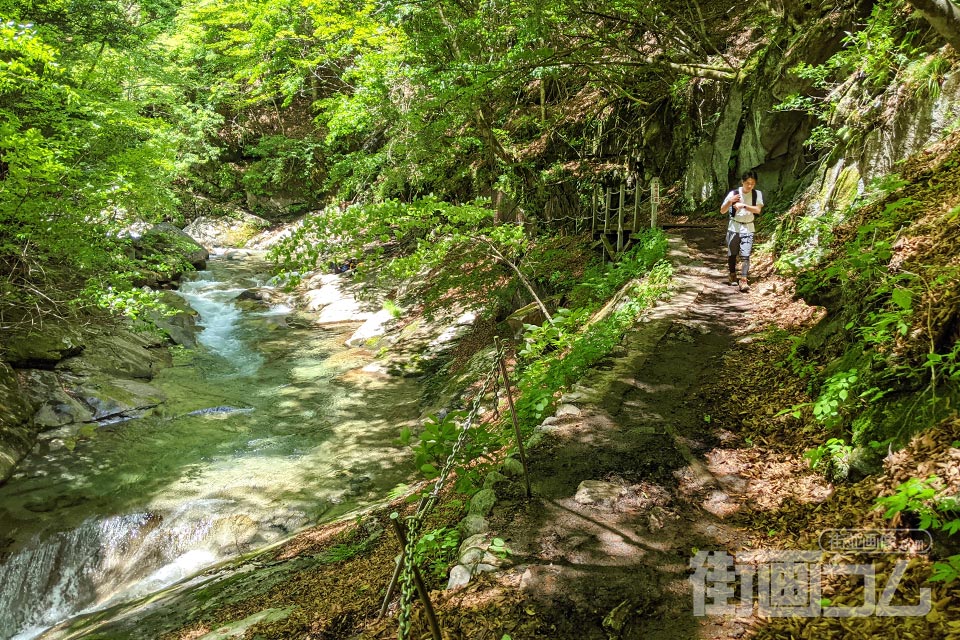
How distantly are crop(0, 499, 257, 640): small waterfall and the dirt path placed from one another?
16.8ft

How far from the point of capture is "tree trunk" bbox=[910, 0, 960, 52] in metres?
3.54

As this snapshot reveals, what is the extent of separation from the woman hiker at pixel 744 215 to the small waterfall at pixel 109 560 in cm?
822

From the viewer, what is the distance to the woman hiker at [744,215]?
729 cm

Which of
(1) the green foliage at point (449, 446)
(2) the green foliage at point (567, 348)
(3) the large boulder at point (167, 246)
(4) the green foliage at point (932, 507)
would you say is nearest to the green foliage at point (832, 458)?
(4) the green foliage at point (932, 507)

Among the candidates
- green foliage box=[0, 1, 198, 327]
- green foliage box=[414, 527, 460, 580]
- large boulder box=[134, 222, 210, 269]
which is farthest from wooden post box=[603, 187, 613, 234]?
large boulder box=[134, 222, 210, 269]

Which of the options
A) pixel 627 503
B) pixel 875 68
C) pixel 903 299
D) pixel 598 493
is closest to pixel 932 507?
pixel 903 299

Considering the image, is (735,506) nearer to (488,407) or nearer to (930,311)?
(930,311)

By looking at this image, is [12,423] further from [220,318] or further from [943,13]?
[943,13]

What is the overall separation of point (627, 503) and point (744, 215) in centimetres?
542

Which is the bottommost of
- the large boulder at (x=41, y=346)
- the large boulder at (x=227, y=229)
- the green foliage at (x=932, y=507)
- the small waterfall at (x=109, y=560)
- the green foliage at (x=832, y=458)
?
the small waterfall at (x=109, y=560)

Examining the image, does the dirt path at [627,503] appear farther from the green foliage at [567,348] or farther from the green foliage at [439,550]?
the green foliage at [439,550]

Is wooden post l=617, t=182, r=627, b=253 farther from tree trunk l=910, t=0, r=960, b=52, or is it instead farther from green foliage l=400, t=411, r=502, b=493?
green foliage l=400, t=411, r=502, b=493

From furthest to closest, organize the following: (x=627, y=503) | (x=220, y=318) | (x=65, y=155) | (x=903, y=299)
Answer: (x=220, y=318), (x=65, y=155), (x=627, y=503), (x=903, y=299)

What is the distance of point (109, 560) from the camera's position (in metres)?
6.78
